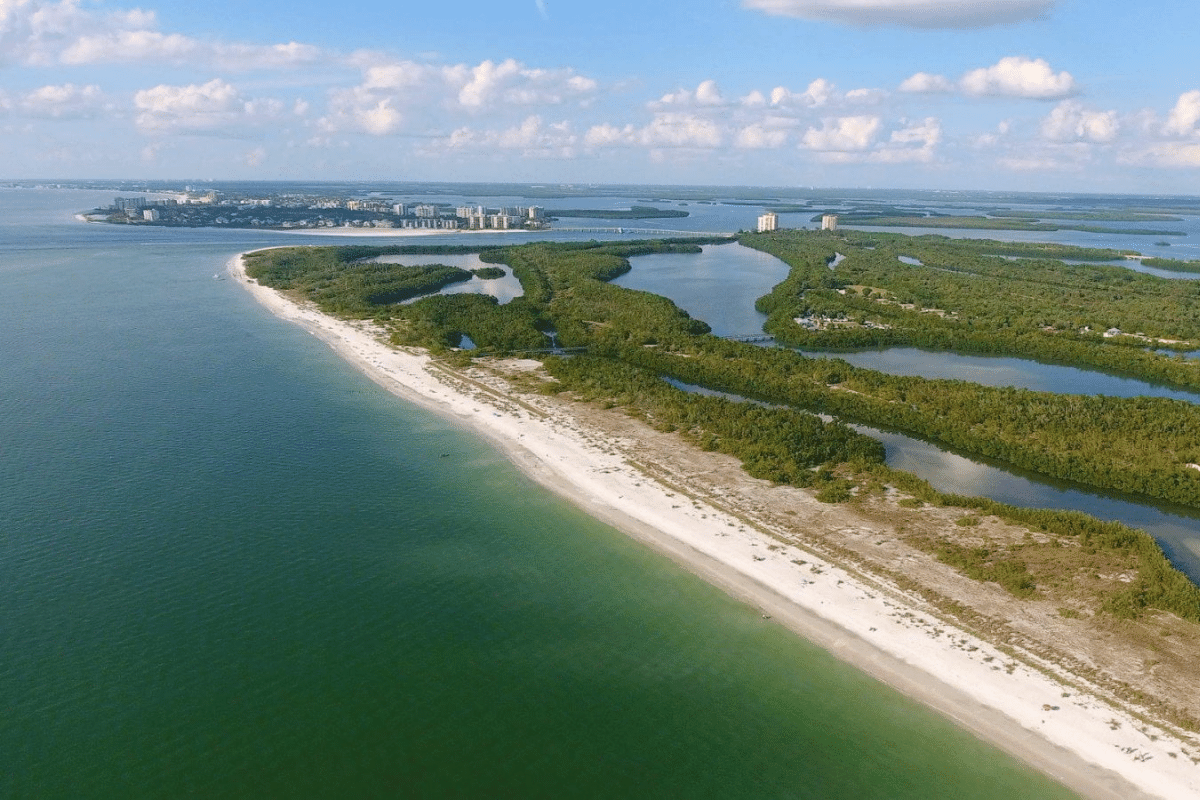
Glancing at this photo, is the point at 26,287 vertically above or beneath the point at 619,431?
above

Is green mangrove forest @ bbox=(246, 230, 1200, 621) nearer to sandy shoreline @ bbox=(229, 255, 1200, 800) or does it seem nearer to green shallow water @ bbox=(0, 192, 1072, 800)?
sandy shoreline @ bbox=(229, 255, 1200, 800)

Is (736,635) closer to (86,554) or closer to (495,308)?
(86,554)

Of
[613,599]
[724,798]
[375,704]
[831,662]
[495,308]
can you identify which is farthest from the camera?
[495,308]

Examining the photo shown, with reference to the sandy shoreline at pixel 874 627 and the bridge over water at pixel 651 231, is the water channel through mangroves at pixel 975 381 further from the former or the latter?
the bridge over water at pixel 651 231

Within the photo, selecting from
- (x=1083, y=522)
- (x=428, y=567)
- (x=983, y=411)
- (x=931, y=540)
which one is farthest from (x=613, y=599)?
(x=983, y=411)

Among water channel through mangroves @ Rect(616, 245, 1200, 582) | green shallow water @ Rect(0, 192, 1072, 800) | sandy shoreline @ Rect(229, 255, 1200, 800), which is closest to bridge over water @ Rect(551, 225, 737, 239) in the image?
water channel through mangroves @ Rect(616, 245, 1200, 582)

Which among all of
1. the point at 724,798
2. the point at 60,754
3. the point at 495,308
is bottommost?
the point at 724,798
